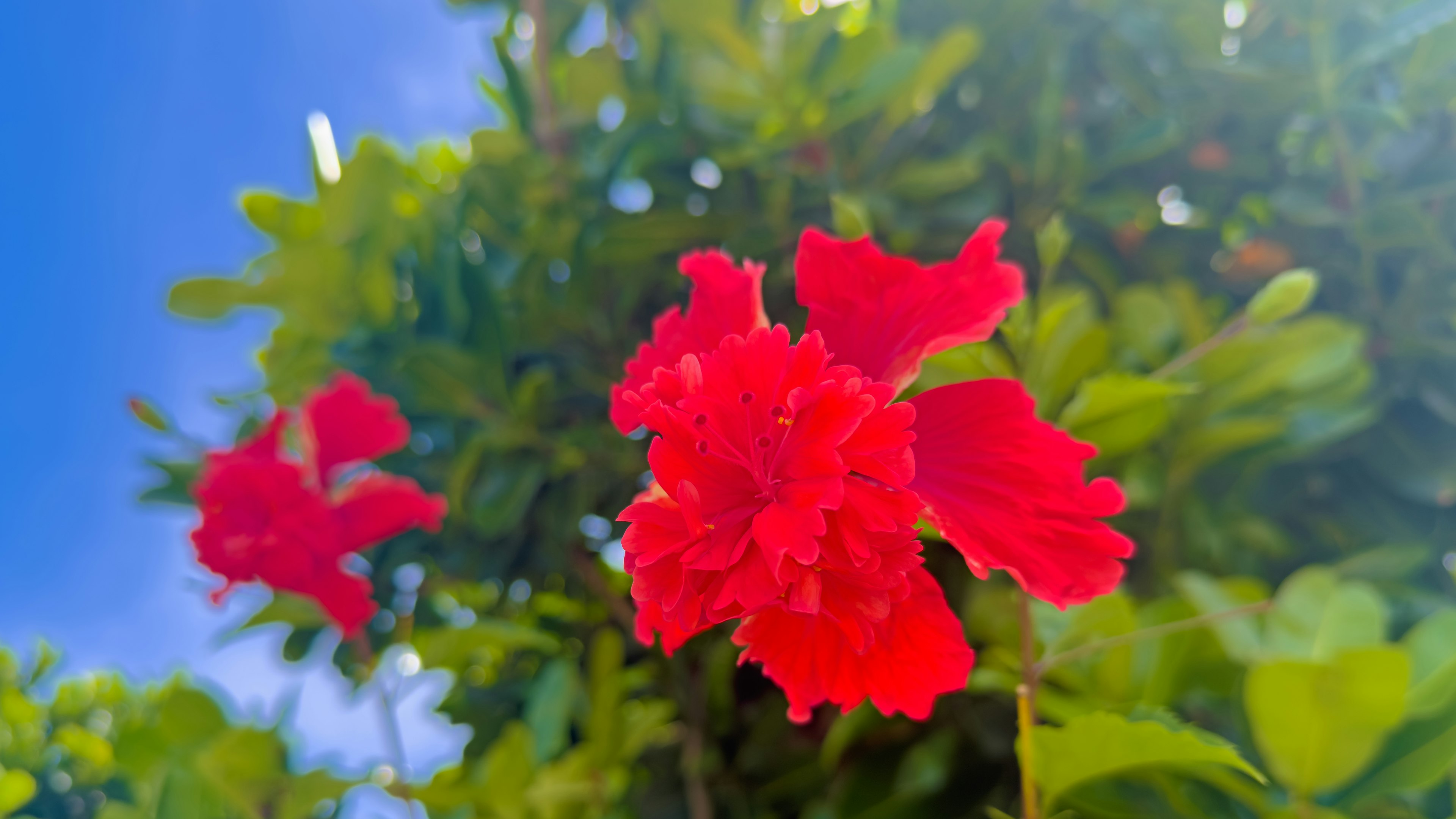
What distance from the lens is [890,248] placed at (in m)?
1.22

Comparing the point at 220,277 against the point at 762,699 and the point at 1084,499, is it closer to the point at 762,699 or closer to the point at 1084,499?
the point at 762,699

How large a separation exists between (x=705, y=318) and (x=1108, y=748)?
38 centimetres

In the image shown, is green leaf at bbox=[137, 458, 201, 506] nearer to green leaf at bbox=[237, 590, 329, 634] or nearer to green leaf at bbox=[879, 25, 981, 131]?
green leaf at bbox=[237, 590, 329, 634]

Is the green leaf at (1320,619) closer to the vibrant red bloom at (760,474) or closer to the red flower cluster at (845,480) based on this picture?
the red flower cluster at (845,480)

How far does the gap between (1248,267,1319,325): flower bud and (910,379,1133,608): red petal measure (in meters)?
0.34

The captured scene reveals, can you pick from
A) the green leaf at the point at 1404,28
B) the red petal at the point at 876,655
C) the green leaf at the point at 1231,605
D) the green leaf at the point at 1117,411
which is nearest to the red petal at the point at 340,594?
the red petal at the point at 876,655

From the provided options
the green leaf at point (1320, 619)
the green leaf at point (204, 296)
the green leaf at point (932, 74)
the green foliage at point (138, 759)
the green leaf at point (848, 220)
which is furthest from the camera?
the green leaf at point (204, 296)

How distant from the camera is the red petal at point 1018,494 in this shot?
0.43 meters

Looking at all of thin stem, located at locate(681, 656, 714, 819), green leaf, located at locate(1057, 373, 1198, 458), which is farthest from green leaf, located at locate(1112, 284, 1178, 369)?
thin stem, located at locate(681, 656, 714, 819)

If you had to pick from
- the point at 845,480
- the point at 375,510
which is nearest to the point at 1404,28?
the point at 845,480

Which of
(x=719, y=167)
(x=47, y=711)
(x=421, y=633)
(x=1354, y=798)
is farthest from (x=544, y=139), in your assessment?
(x=47, y=711)

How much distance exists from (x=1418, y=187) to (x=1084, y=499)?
126 cm

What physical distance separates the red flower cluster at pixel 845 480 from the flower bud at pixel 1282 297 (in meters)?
0.34

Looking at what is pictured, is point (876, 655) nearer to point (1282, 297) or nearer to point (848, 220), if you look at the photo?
point (848, 220)
